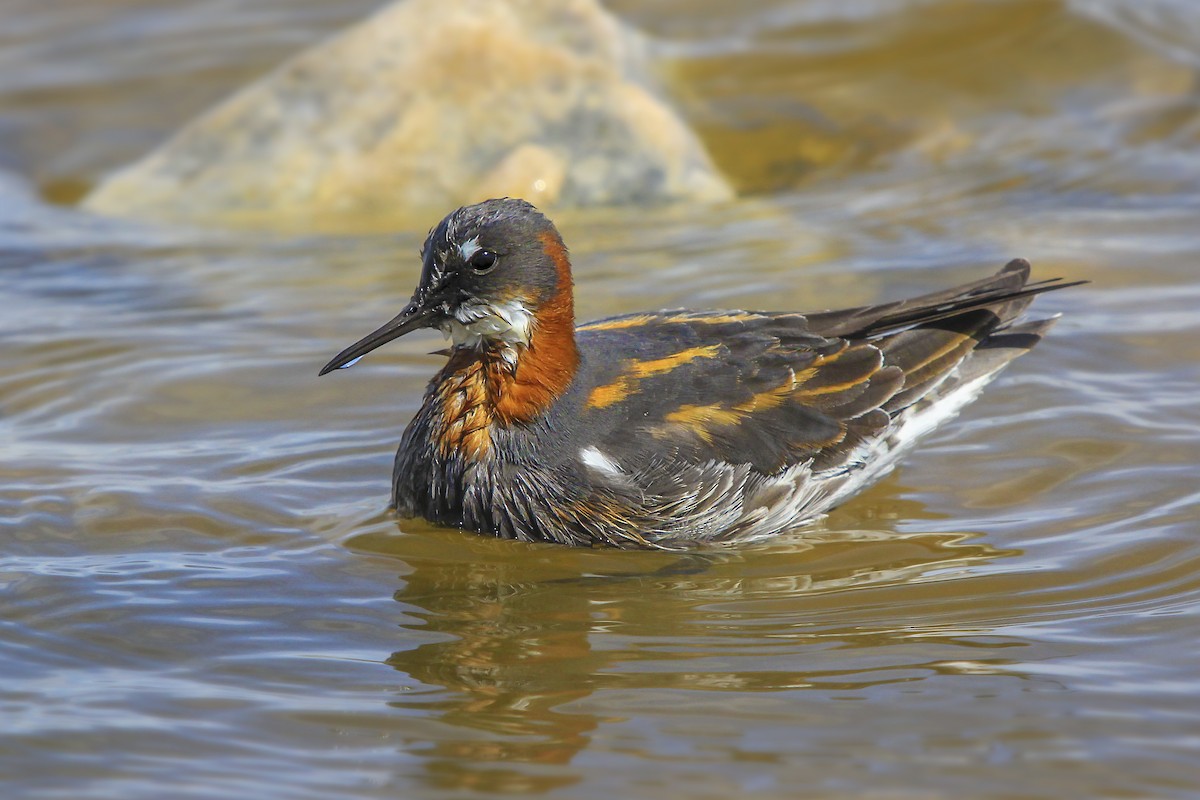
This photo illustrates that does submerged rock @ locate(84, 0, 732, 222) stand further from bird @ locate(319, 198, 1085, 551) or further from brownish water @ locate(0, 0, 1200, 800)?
bird @ locate(319, 198, 1085, 551)

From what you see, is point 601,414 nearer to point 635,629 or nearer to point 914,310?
point 635,629

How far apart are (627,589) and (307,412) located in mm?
2386

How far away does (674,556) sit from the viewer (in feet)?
21.9

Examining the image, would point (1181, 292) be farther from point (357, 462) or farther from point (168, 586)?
point (168, 586)

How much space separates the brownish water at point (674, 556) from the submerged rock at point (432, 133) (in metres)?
0.49

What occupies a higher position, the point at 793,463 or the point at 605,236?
the point at 605,236

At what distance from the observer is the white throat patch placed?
6496 millimetres

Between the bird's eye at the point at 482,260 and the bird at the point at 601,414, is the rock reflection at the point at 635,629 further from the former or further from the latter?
the bird's eye at the point at 482,260

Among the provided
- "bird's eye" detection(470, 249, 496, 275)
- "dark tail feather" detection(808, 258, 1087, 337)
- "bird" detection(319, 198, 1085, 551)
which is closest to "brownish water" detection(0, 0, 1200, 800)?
"bird" detection(319, 198, 1085, 551)

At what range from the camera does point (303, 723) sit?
4906 millimetres

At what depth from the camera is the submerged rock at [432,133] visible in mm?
10867

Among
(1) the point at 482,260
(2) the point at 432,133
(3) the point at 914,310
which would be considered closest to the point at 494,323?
(1) the point at 482,260

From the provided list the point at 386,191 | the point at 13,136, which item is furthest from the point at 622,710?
the point at 13,136

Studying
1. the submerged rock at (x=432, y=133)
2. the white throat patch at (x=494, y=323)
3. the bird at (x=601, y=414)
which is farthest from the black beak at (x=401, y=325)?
the submerged rock at (x=432, y=133)
